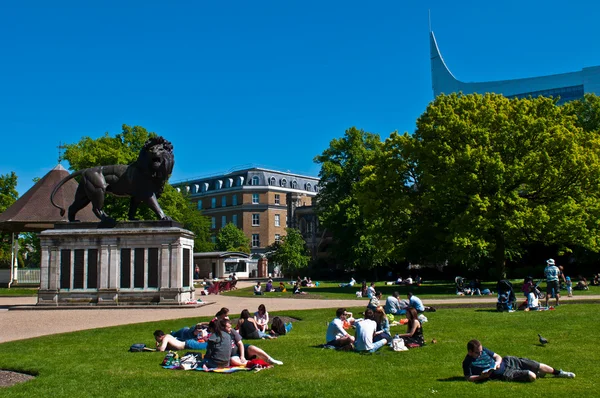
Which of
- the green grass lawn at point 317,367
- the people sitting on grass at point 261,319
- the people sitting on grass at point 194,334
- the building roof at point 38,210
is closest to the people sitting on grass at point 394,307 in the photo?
the green grass lawn at point 317,367

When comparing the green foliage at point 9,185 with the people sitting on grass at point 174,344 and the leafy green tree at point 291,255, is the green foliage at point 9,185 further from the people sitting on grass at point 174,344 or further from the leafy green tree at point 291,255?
the people sitting on grass at point 174,344

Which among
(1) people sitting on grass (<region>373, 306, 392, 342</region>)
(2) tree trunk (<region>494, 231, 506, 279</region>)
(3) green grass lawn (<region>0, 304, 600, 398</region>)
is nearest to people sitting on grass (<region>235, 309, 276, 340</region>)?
(3) green grass lawn (<region>0, 304, 600, 398</region>)

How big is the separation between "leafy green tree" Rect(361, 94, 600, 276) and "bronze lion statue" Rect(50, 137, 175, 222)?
16840 mm

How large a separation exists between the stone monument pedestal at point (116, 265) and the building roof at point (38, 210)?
14792 mm

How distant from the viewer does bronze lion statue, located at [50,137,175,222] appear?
2730cm

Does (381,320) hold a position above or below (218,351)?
above

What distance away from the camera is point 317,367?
454 inches

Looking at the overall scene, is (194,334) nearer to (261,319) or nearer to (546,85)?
(261,319)

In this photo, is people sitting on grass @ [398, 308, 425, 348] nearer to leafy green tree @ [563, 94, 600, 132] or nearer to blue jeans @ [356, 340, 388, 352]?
blue jeans @ [356, 340, 388, 352]

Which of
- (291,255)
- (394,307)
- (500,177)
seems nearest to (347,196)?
(291,255)

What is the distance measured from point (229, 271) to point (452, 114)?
51.2m

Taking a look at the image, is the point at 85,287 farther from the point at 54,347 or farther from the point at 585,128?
the point at 585,128

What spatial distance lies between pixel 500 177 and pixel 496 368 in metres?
25.4

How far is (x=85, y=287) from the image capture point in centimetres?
2747
